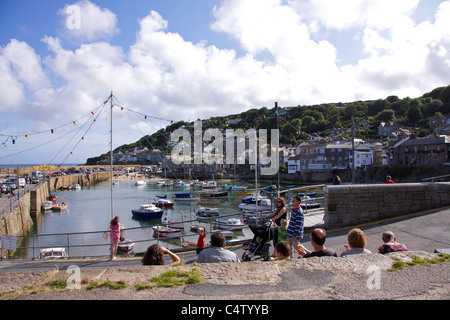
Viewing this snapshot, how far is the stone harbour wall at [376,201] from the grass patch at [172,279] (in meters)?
7.38

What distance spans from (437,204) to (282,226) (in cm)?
781

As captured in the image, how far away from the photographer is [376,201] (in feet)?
35.1

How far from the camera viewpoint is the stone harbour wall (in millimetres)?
10523

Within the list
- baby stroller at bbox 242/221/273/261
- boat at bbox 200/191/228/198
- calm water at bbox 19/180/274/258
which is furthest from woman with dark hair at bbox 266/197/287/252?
boat at bbox 200/191/228/198

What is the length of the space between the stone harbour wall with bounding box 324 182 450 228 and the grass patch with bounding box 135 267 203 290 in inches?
291

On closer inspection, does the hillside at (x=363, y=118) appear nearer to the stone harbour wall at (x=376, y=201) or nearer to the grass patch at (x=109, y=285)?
the stone harbour wall at (x=376, y=201)

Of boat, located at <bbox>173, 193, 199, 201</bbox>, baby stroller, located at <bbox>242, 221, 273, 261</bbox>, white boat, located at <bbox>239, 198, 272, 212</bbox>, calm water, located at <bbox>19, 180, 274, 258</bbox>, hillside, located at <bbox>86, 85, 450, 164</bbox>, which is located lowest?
calm water, located at <bbox>19, 180, 274, 258</bbox>

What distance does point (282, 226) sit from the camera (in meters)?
6.98

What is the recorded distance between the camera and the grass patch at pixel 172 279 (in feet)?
13.5

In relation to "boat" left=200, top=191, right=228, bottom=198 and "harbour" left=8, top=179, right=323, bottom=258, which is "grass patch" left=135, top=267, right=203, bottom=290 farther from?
"boat" left=200, top=191, right=228, bottom=198

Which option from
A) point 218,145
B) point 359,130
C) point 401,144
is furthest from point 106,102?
point 359,130

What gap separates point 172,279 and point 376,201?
8.96m

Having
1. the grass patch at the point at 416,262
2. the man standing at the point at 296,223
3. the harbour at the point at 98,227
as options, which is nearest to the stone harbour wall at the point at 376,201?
the man standing at the point at 296,223
